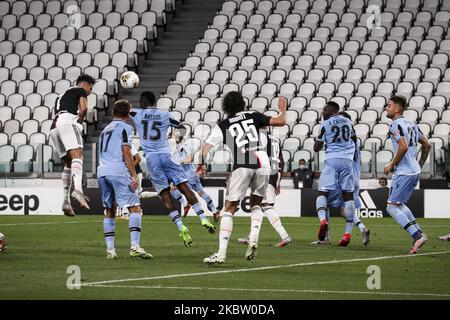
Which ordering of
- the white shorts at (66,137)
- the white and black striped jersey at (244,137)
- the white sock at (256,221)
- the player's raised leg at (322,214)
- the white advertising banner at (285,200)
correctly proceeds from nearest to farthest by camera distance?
the white and black striped jersey at (244,137) → the white sock at (256,221) → the player's raised leg at (322,214) → the white shorts at (66,137) → the white advertising banner at (285,200)

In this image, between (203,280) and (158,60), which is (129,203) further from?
(158,60)

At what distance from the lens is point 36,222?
80.8ft

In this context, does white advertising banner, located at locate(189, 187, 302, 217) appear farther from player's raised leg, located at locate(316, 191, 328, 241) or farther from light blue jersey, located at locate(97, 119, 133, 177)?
light blue jersey, located at locate(97, 119, 133, 177)

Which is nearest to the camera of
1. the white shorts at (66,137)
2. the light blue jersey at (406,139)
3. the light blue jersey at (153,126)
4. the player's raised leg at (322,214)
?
the light blue jersey at (406,139)

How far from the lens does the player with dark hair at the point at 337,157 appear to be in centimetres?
1745

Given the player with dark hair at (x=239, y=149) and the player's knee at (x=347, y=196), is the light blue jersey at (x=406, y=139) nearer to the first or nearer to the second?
the player's knee at (x=347, y=196)

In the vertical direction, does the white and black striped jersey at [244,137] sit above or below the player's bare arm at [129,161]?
above

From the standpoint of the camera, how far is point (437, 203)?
28.4 m

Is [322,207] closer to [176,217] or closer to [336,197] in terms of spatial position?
[336,197]

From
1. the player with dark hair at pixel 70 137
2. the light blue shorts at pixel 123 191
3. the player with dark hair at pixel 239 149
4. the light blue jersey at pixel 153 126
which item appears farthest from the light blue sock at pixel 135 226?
the player with dark hair at pixel 70 137

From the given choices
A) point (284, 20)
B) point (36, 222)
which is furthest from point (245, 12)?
point (36, 222)

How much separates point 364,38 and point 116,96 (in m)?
8.57

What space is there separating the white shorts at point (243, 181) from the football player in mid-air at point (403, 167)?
110 inches
